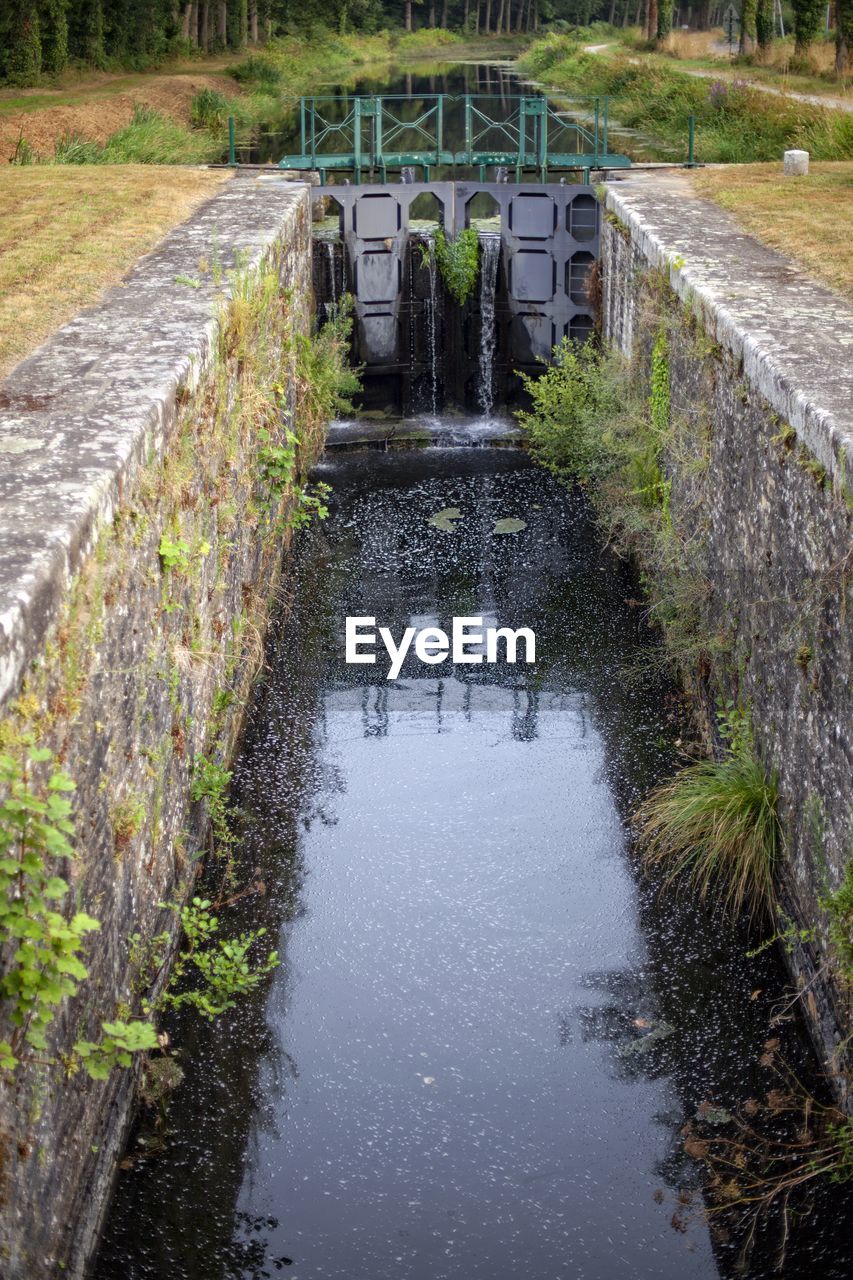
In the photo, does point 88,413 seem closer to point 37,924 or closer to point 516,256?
point 37,924

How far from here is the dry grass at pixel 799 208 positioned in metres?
10.1

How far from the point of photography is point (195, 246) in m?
10.9

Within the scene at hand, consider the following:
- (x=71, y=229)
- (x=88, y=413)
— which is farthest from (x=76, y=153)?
(x=88, y=413)

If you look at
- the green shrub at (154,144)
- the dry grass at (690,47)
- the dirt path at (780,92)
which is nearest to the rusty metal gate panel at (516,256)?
the green shrub at (154,144)

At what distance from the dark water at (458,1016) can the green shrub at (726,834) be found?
0.62 ft

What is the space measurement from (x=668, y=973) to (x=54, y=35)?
3200 cm

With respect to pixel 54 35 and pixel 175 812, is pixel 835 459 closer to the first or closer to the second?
pixel 175 812

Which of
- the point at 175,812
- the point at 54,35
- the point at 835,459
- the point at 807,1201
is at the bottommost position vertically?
the point at 807,1201

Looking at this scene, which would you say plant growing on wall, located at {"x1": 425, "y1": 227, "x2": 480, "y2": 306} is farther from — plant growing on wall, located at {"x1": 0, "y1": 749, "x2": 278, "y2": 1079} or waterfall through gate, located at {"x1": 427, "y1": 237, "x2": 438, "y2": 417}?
plant growing on wall, located at {"x1": 0, "y1": 749, "x2": 278, "y2": 1079}

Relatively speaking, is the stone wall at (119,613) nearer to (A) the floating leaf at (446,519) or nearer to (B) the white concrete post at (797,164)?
A: (A) the floating leaf at (446,519)

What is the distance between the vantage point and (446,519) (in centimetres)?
1247

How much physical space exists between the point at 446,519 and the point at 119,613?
7264 mm

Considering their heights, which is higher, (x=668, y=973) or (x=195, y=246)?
(x=195, y=246)

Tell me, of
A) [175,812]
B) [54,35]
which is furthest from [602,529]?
[54,35]
